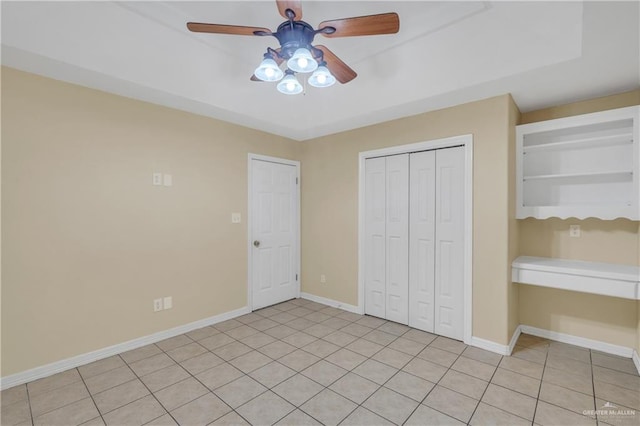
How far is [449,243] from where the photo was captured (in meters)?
3.11

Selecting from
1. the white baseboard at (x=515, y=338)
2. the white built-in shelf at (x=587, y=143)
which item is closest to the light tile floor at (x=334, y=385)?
the white baseboard at (x=515, y=338)

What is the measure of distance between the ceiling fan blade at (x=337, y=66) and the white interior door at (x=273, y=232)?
1.97m

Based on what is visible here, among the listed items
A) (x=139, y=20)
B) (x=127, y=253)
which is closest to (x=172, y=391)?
(x=127, y=253)

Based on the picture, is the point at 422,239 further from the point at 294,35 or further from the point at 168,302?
the point at 168,302

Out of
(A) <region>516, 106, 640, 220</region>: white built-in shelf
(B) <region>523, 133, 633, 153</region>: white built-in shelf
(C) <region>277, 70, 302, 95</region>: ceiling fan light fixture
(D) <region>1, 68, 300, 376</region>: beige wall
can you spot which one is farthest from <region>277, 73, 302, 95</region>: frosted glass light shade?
(B) <region>523, 133, 633, 153</region>: white built-in shelf

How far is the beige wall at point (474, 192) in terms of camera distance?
276cm

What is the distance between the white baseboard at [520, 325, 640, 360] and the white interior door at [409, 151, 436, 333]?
42.5 inches

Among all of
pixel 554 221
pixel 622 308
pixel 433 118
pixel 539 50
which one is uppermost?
pixel 539 50

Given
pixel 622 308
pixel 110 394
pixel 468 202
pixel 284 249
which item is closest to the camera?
pixel 110 394

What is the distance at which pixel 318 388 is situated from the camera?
88.5 inches

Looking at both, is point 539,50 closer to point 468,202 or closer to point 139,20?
point 468,202

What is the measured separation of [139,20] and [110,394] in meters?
2.93

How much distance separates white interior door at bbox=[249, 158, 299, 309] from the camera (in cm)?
398

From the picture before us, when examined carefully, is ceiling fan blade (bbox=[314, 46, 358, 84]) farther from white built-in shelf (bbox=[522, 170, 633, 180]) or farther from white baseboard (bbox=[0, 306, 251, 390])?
white baseboard (bbox=[0, 306, 251, 390])
